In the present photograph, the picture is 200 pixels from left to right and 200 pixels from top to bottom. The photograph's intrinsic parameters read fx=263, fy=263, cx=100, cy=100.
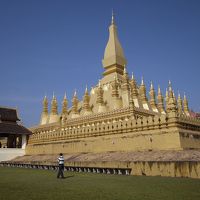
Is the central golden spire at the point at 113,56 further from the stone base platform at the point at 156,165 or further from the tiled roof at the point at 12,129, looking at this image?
the stone base platform at the point at 156,165

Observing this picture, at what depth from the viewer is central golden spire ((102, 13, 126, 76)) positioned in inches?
1436

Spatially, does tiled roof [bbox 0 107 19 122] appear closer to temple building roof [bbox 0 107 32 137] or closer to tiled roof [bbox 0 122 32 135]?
temple building roof [bbox 0 107 32 137]

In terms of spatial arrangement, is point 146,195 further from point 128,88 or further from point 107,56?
point 107,56

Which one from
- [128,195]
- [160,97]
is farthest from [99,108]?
[128,195]

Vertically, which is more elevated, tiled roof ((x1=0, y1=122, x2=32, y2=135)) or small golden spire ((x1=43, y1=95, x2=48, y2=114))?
small golden spire ((x1=43, y1=95, x2=48, y2=114))

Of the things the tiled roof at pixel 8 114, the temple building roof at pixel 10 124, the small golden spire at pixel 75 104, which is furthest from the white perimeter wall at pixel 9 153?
the small golden spire at pixel 75 104

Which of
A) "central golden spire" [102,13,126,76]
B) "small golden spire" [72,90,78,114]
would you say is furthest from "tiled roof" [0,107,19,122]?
"central golden spire" [102,13,126,76]

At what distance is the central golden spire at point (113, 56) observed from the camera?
36.5 m

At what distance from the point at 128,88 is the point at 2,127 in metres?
14.6

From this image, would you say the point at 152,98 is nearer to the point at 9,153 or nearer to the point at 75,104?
the point at 75,104

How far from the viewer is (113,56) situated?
3672 cm

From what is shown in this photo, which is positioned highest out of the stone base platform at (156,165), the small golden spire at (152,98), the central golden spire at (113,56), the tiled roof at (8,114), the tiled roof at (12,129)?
the central golden spire at (113,56)

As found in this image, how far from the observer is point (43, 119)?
125ft

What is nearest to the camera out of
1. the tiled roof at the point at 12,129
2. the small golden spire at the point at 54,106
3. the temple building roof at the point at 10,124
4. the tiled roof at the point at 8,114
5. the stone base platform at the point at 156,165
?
the stone base platform at the point at 156,165
